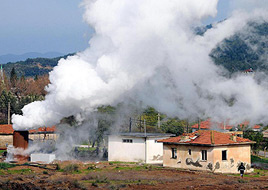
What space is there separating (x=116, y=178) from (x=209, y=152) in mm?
9878

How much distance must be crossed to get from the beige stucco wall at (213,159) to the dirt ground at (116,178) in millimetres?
1490

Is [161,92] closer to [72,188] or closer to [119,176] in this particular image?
[119,176]

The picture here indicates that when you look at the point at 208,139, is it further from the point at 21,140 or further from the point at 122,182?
the point at 21,140

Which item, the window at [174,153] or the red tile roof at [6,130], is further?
the red tile roof at [6,130]

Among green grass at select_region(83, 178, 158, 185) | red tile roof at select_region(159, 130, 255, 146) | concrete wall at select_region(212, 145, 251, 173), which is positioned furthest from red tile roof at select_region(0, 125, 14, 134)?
concrete wall at select_region(212, 145, 251, 173)

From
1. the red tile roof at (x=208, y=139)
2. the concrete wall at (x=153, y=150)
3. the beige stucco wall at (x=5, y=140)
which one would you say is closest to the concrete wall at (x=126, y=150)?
the concrete wall at (x=153, y=150)

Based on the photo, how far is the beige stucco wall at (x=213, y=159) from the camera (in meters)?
42.5

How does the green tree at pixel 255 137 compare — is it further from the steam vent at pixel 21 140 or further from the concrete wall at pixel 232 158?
the steam vent at pixel 21 140

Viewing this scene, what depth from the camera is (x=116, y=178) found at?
3762 cm

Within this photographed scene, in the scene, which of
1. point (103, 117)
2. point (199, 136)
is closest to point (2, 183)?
point (199, 136)

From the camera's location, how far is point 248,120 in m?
52.7

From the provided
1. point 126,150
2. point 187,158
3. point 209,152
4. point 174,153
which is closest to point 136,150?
point 126,150

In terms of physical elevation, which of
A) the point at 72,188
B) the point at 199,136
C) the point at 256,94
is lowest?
the point at 72,188

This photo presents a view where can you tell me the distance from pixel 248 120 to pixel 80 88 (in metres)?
19.5
